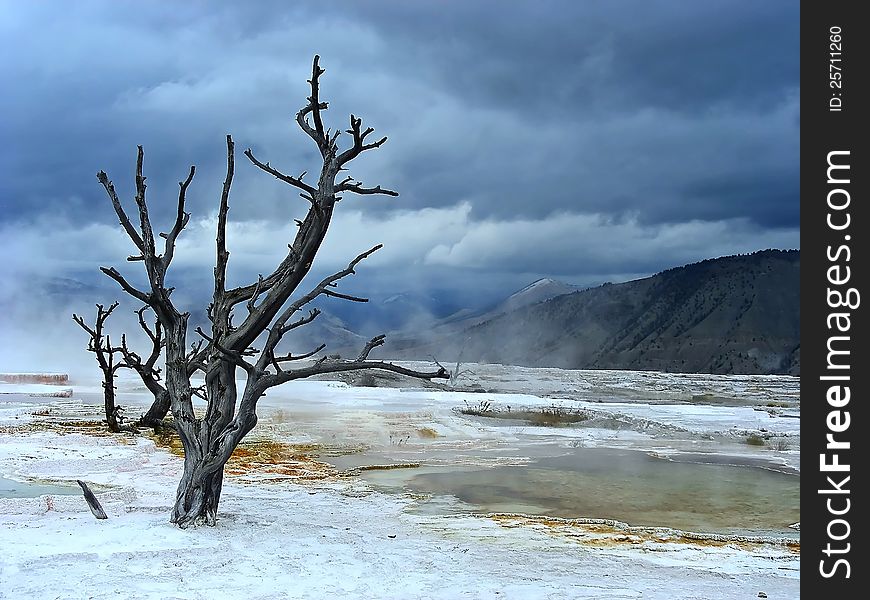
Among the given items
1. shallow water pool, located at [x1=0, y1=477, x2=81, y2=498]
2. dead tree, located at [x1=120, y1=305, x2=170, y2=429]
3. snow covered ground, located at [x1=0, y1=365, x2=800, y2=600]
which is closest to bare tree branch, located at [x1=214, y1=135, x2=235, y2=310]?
snow covered ground, located at [x1=0, y1=365, x2=800, y2=600]

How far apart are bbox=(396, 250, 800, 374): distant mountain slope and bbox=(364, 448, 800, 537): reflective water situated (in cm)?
10259

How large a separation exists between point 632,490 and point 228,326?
9536 millimetres

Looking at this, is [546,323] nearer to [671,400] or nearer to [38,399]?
[671,400]

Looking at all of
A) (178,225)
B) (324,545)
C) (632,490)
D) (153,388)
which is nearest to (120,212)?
(178,225)

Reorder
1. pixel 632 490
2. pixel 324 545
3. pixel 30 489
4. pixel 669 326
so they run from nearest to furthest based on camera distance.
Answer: pixel 324 545
pixel 30 489
pixel 632 490
pixel 669 326

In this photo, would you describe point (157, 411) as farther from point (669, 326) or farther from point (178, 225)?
point (669, 326)

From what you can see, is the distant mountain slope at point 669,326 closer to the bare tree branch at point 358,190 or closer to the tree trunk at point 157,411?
the tree trunk at point 157,411

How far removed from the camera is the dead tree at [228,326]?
10000 mm

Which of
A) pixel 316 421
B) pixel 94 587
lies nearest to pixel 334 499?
pixel 94 587

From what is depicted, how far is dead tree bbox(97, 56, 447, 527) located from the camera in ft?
32.8

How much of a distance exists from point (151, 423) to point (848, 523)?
21.3m

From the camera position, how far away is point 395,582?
8.05m

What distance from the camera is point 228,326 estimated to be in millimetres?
10766

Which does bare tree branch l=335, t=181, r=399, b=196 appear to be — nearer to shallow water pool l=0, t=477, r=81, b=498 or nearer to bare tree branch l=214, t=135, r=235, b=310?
bare tree branch l=214, t=135, r=235, b=310
